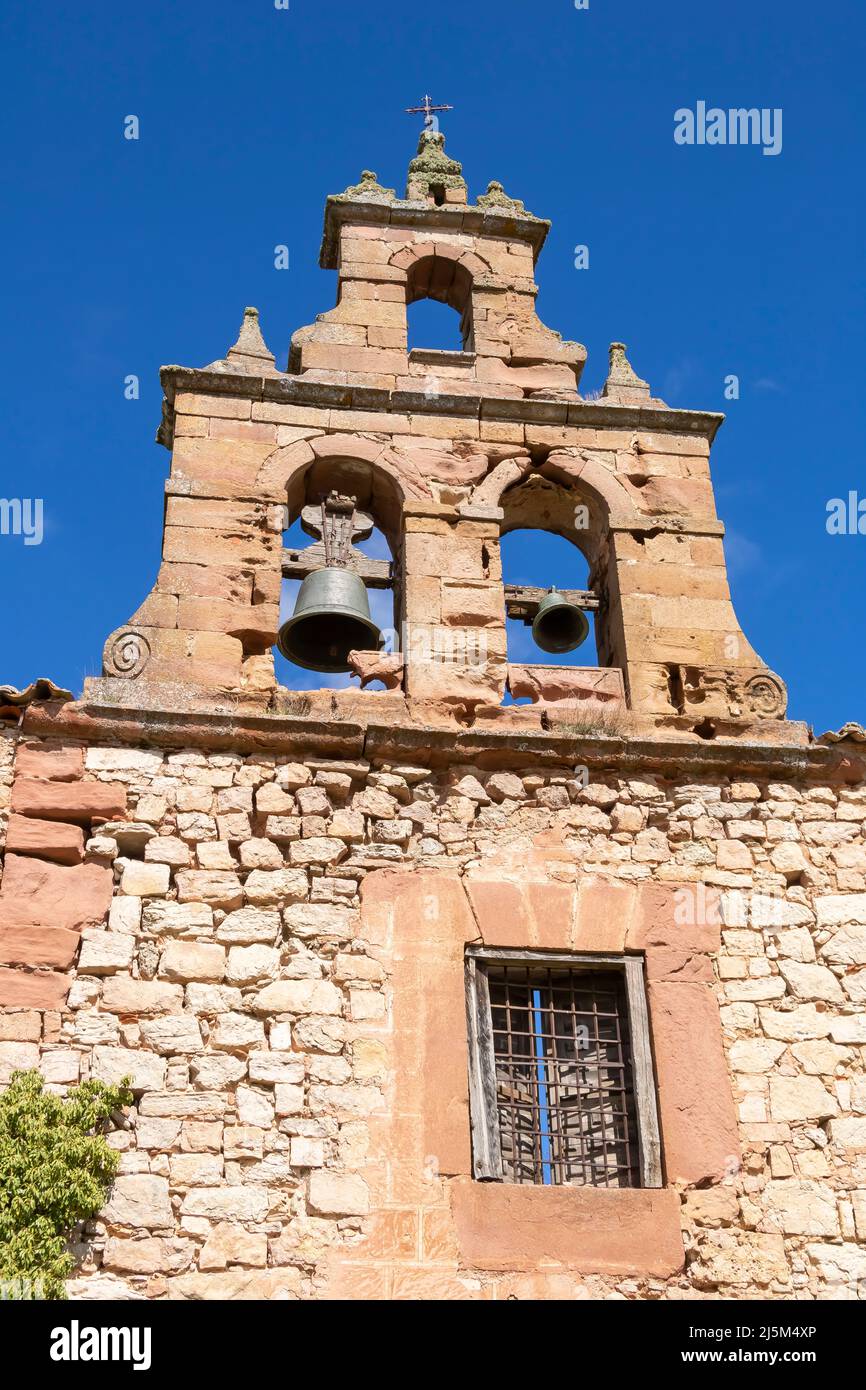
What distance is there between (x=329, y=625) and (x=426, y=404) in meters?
1.58

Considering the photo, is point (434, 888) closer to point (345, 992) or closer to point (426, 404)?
point (345, 992)

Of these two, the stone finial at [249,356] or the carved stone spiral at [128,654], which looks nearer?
the carved stone spiral at [128,654]

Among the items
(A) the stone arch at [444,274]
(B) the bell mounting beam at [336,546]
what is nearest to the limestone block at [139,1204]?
(B) the bell mounting beam at [336,546]

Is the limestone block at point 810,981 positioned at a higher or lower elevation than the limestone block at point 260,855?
lower

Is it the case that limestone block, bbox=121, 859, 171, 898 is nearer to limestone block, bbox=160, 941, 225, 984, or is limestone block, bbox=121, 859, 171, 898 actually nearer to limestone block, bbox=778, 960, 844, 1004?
limestone block, bbox=160, 941, 225, 984

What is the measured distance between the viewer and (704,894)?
7891 millimetres

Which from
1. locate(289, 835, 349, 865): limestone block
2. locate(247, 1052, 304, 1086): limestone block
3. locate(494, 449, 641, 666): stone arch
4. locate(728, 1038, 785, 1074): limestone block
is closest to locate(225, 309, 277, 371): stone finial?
locate(494, 449, 641, 666): stone arch

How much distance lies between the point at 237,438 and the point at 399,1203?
4.39 meters

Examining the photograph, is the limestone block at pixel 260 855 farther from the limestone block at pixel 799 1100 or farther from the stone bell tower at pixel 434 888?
the limestone block at pixel 799 1100

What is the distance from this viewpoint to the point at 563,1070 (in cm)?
750

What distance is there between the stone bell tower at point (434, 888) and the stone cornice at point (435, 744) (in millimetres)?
19

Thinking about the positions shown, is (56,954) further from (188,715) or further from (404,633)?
(404,633)

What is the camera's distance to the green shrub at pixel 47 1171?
20.8 ft
